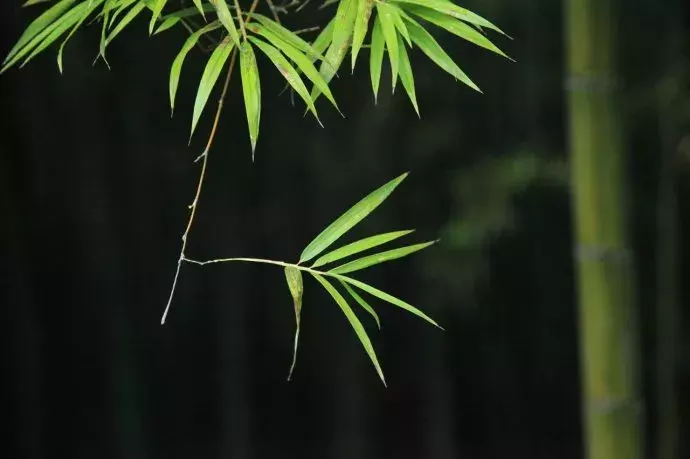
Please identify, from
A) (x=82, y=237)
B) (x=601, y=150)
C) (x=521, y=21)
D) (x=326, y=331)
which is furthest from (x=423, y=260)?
(x=601, y=150)

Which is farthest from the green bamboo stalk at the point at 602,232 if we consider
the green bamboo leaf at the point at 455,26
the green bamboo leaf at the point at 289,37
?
the green bamboo leaf at the point at 289,37

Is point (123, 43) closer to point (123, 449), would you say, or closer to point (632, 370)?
point (123, 449)

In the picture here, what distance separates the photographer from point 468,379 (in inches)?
90.4

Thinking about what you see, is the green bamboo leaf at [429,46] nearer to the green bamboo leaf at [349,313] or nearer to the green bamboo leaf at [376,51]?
the green bamboo leaf at [376,51]

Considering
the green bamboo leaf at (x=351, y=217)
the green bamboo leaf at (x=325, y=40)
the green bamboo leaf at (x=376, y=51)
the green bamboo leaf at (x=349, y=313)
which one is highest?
the green bamboo leaf at (x=325, y=40)

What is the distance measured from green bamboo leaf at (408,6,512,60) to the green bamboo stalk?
0.53 metres

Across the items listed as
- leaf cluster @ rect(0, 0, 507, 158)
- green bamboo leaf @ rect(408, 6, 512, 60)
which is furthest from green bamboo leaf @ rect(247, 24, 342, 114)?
green bamboo leaf @ rect(408, 6, 512, 60)

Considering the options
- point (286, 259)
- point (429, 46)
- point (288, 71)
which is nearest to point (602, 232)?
point (429, 46)

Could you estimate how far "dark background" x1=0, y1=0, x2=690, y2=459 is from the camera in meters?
2.04

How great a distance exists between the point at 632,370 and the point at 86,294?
1.33 meters

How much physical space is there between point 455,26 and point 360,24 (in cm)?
9

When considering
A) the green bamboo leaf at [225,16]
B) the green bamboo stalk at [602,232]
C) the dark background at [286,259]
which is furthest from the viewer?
the dark background at [286,259]

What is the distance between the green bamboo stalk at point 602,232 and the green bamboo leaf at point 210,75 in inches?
26.9

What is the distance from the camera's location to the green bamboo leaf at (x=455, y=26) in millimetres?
702
